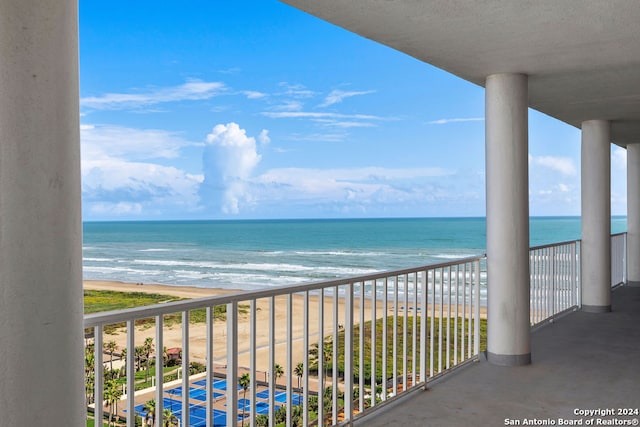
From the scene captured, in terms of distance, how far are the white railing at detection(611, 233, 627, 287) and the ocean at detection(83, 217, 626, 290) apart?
62.0 feet

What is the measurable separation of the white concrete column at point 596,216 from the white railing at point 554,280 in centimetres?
15

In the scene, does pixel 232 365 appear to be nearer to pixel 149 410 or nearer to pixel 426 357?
pixel 426 357

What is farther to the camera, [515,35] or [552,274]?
[552,274]

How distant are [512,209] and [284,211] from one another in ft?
141

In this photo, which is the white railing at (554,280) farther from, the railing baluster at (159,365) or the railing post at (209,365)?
the railing baluster at (159,365)

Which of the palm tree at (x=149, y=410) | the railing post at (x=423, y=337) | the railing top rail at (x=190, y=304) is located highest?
the railing top rail at (x=190, y=304)

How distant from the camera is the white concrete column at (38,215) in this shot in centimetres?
162

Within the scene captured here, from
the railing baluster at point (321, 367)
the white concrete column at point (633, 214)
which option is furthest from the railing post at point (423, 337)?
the white concrete column at point (633, 214)

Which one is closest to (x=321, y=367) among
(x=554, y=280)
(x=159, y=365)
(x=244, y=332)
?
(x=159, y=365)

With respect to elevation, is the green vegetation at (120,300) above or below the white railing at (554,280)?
below

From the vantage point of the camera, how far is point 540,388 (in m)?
4.19

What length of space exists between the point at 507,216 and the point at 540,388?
4.61ft

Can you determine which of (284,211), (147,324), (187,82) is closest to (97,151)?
(187,82)

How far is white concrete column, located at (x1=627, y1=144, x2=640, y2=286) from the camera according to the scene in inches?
396
